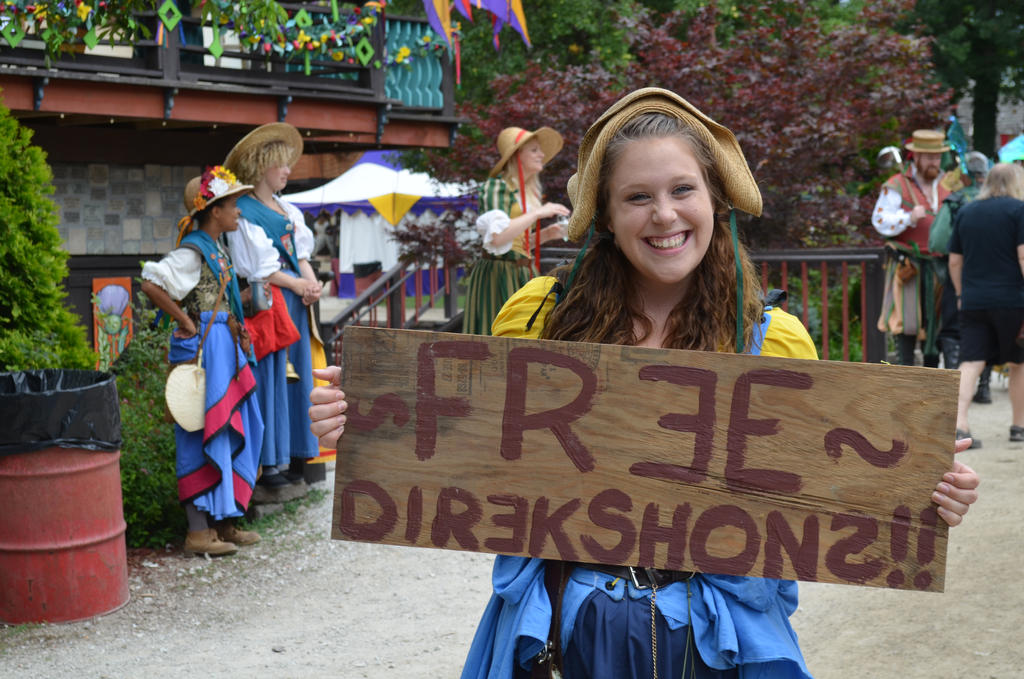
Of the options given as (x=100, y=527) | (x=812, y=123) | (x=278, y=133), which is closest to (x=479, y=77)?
(x=812, y=123)

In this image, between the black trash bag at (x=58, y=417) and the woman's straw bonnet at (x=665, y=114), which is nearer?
the woman's straw bonnet at (x=665, y=114)

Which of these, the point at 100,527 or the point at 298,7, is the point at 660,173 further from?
the point at 298,7

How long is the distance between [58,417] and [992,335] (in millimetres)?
5954

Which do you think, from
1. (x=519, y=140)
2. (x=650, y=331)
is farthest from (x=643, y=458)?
(x=519, y=140)

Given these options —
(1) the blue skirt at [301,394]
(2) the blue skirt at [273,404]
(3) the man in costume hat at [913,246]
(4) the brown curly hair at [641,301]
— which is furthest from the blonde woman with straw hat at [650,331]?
(3) the man in costume hat at [913,246]

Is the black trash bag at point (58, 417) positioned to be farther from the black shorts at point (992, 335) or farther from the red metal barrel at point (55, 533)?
the black shorts at point (992, 335)

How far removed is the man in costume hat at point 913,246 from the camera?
9.16 m

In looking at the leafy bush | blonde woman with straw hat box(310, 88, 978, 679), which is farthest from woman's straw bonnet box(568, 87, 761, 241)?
the leafy bush

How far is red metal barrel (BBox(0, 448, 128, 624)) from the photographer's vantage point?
4.68 metres

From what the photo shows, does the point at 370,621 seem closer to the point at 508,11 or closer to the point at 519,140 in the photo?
the point at 508,11

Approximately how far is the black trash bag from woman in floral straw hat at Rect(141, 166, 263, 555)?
0.77 meters

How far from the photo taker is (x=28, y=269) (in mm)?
5105

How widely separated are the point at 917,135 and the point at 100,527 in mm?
7223

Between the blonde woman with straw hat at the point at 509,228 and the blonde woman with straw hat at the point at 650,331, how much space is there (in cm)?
497
